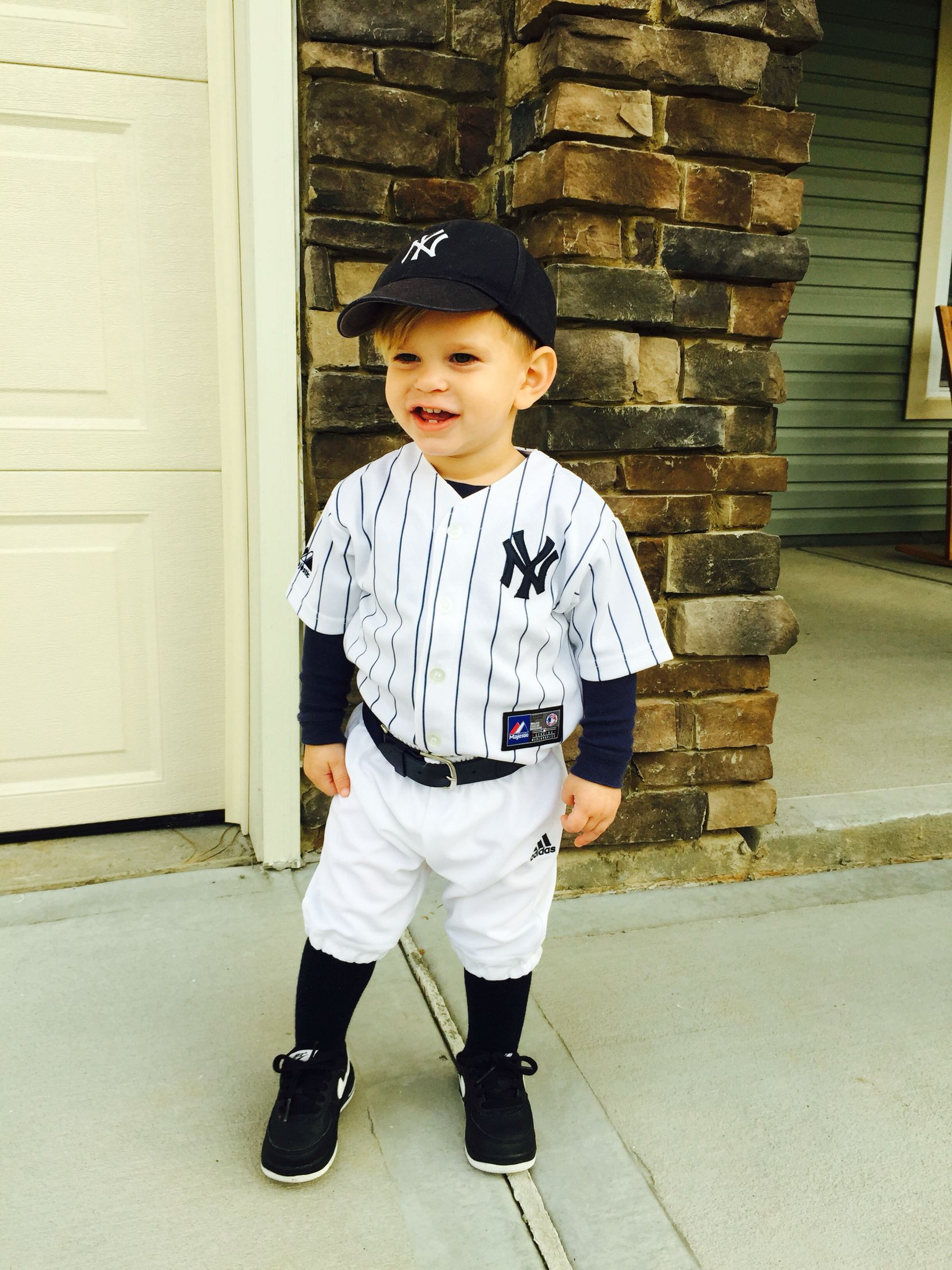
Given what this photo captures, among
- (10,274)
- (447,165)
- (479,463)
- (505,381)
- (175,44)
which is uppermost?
(175,44)

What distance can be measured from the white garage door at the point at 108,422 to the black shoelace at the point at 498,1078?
117 centimetres

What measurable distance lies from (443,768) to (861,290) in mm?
5722

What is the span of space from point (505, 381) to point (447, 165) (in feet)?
3.41

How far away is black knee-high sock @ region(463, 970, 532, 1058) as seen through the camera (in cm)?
160

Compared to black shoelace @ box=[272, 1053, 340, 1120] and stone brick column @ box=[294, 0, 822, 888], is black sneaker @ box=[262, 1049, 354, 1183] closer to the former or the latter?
black shoelace @ box=[272, 1053, 340, 1120]

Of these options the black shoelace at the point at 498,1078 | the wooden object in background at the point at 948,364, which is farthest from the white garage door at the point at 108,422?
the wooden object in background at the point at 948,364

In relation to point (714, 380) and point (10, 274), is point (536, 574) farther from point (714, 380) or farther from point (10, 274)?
point (10, 274)

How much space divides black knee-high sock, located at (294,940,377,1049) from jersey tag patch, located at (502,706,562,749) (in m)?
0.41

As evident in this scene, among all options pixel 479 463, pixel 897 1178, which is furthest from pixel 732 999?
pixel 479 463

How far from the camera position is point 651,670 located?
2.29m

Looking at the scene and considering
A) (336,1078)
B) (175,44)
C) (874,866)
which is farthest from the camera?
(874,866)

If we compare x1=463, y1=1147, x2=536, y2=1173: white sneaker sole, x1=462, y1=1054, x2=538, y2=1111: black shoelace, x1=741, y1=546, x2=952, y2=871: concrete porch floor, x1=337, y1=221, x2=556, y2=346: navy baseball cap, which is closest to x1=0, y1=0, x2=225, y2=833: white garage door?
x1=337, y1=221, x2=556, y2=346: navy baseball cap

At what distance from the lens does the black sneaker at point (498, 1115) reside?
152cm

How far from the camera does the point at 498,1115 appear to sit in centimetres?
155
